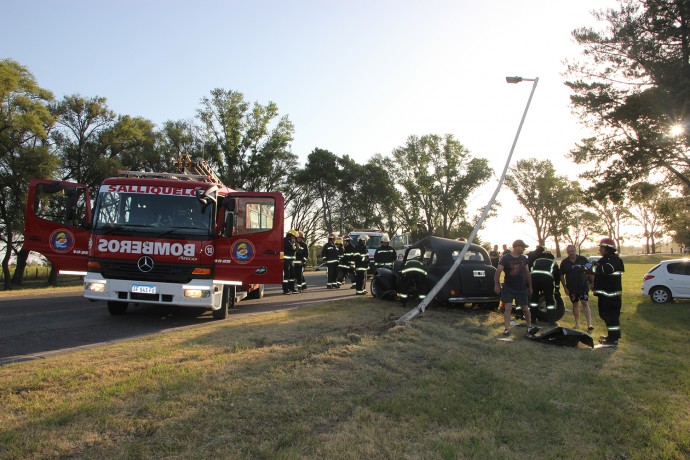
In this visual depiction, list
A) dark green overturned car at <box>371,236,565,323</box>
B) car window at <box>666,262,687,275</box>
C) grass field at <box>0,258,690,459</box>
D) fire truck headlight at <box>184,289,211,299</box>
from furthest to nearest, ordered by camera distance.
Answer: car window at <box>666,262,687,275</box>, dark green overturned car at <box>371,236,565,323</box>, fire truck headlight at <box>184,289,211,299</box>, grass field at <box>0,258,690,459</box>

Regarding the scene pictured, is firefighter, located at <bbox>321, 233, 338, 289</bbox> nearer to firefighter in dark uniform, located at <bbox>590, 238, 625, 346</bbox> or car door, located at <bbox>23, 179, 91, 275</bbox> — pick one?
car door, located at <bbox>23, 179, 91, 275</bbox>

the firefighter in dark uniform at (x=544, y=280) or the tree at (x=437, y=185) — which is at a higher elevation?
the tree at (x=437, y=185)

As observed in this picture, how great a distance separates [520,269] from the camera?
8.76 metres

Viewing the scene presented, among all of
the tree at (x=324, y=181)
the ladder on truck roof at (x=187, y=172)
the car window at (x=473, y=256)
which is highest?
the tree at (x=324, y=181)

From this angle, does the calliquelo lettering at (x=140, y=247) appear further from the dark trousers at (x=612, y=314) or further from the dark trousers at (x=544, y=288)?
the dark trousers at (x=612, y=314)

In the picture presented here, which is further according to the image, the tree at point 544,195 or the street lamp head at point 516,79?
the tree at point 544,195

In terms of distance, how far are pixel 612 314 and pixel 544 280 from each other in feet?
6.06

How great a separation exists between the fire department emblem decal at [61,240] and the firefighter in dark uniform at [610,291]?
9.92 m

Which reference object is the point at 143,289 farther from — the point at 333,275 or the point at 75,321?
the point at 333,275

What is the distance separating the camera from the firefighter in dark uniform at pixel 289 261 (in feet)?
47.9

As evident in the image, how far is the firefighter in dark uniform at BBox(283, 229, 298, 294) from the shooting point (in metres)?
14.6

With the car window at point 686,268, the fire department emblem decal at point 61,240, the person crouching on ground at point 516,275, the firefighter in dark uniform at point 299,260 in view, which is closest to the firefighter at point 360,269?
the firefighter in dark uniform at point 299,260

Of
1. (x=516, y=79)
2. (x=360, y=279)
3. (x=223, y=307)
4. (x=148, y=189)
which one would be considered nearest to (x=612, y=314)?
(x=516, y=79)

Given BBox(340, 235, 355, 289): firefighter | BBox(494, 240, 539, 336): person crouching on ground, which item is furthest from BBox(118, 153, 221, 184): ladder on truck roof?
BBox(494, 240, 539, 336): person crouching on ground
